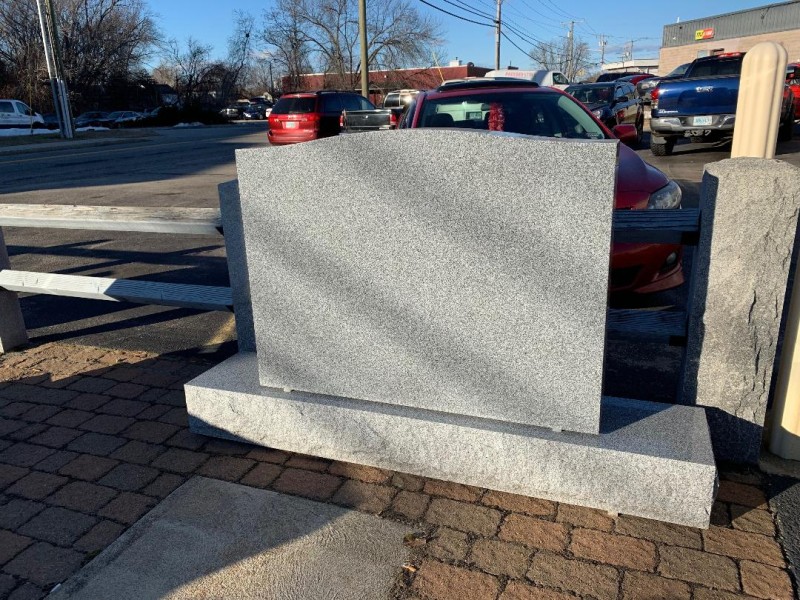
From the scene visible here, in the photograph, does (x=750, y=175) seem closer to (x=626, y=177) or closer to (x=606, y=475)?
(x=606, y=475)

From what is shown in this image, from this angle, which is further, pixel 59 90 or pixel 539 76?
pixel 59 90

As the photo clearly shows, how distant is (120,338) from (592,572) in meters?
3.75

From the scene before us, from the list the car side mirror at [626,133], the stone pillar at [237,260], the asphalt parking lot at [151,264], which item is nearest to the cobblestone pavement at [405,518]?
the stone pillar at [237,260]

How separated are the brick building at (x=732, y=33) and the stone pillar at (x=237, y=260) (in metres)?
51.5

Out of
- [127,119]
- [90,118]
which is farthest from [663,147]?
[90,118]

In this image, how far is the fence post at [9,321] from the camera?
457 centimetres

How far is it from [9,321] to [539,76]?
936 inches

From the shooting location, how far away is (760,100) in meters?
2.72

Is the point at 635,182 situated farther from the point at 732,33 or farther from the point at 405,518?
the point at 732,33

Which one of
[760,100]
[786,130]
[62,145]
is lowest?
[62,145]

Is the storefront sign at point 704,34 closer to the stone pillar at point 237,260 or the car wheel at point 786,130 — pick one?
the car wheel at point 786,130

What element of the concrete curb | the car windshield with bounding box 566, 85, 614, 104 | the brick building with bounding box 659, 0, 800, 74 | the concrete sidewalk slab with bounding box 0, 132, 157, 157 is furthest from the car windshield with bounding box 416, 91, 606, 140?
the brick building with bounding box 659, 0, 800, 74

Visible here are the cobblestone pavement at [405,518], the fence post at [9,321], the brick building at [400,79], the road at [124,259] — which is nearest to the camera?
the cobblestone pavement at [405,518]

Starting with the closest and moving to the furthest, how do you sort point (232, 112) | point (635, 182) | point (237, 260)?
point (237, 260) → point (635, 182) → point (232, 112)
